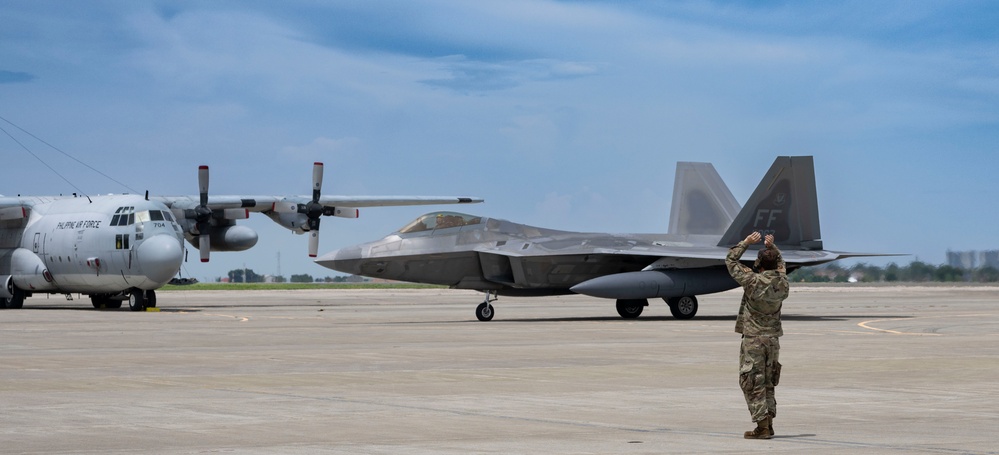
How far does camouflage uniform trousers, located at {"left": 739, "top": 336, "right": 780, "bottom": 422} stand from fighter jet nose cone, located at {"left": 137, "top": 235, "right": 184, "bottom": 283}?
31727mm

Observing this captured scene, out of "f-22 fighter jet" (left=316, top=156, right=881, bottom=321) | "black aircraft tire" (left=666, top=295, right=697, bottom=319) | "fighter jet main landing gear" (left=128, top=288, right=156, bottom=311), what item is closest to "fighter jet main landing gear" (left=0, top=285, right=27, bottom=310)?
"fighter jet main landing gear" (left=128, top=288, right=156, bottom=311)

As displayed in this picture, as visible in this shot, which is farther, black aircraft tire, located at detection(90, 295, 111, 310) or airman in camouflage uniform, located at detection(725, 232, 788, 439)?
black aircraft tire, located at detection(90, 295, 111, 310)

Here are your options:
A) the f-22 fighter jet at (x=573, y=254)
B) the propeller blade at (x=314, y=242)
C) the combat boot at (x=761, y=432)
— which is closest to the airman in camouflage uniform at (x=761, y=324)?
the combat boot at (x=761, y=432)

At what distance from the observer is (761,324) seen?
37.1 ft

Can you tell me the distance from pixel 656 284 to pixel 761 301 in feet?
71.5

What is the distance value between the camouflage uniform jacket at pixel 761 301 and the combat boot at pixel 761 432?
99 cm

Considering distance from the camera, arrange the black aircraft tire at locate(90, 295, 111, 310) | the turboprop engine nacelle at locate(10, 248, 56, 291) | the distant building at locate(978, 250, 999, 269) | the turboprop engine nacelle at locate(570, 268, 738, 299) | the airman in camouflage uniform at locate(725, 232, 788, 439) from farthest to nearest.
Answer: the distant building at locate(978, 250, 999, 269) → the black aircraft tire at locate(90, 295, 111, 310) → the turboprop engine nacelle at locate(10, 248, 56, 291) → the turboprop engine nacelle at locate(570, 268, 738, 299) → the airman in camouflage uniform at locate(725, 232, 788, 439)

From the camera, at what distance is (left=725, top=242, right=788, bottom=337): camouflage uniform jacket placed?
11.3m

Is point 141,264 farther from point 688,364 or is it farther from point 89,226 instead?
point 688,364

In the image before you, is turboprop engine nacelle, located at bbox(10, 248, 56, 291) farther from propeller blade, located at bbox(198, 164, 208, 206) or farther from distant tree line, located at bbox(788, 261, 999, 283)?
Answer: distant tree line, located at bbox(788, 261, 999, 283)

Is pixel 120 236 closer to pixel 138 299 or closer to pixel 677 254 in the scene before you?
A: pixel 138 299

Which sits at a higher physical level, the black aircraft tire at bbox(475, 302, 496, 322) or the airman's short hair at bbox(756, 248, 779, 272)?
the black aircraft tire at bbox(475, 302, 496, 322)

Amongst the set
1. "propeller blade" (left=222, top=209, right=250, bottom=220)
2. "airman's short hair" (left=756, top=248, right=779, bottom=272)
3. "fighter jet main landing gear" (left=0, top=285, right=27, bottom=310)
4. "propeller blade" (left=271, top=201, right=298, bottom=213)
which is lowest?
"airman's short hair" (left=756, top=248, right=779, bottom=272)

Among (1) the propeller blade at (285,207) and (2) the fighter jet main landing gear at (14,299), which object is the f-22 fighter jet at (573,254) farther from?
(2) the fighter jet main landing gear at (14,299)
